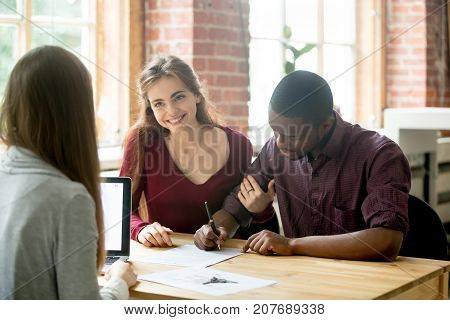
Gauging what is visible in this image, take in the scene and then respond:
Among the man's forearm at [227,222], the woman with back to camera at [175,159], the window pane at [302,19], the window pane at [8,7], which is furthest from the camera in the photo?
the window pane at [302,19]

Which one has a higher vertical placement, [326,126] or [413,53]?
[413,53]

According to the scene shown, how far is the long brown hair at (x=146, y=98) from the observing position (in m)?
2.61

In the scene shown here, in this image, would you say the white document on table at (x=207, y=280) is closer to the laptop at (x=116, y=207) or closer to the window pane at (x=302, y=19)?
the laptop at (x=116, y=207)

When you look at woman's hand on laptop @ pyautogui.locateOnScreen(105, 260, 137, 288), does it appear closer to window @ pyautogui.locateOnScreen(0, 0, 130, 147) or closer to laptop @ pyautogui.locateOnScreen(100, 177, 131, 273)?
laptop @ pyautogui.locateOnScreen(100, 177, 131, 273)

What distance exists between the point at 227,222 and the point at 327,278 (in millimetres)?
666

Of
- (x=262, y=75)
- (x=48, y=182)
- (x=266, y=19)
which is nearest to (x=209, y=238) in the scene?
(x=48, y=182)

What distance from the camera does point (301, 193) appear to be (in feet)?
7.89

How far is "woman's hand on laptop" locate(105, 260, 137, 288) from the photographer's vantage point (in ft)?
5.71

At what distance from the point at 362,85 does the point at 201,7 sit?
1954 millimetres

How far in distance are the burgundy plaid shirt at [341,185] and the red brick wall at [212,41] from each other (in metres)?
1.11

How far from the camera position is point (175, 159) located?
2639 mm

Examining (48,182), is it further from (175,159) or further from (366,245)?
(175,159)

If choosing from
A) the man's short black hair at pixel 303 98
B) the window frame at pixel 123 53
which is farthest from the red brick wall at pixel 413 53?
the man's short black hair at pixel 303 98
